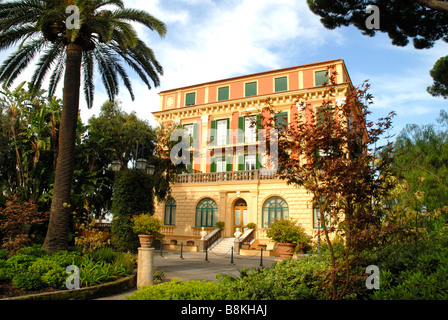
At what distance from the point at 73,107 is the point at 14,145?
19.7ft

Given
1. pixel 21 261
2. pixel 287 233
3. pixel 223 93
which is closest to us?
pixel 21 261

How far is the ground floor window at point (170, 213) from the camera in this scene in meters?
28.2

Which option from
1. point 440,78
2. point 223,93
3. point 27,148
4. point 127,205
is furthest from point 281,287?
point 223,93

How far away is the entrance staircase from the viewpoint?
73.8 ft

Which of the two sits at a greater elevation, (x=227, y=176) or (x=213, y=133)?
(x=213, y=133)

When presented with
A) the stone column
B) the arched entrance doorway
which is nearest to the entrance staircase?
the arched entrance doorway

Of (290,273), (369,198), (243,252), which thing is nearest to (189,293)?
(290,273)

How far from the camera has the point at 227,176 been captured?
86.7ft

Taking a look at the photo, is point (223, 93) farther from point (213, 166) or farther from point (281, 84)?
point (213, 166)

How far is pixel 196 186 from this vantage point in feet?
90.1

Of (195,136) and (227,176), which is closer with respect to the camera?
(227,176)

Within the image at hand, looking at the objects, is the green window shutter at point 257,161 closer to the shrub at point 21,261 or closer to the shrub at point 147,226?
the shrub at point 147,226

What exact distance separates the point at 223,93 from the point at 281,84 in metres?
5.41
